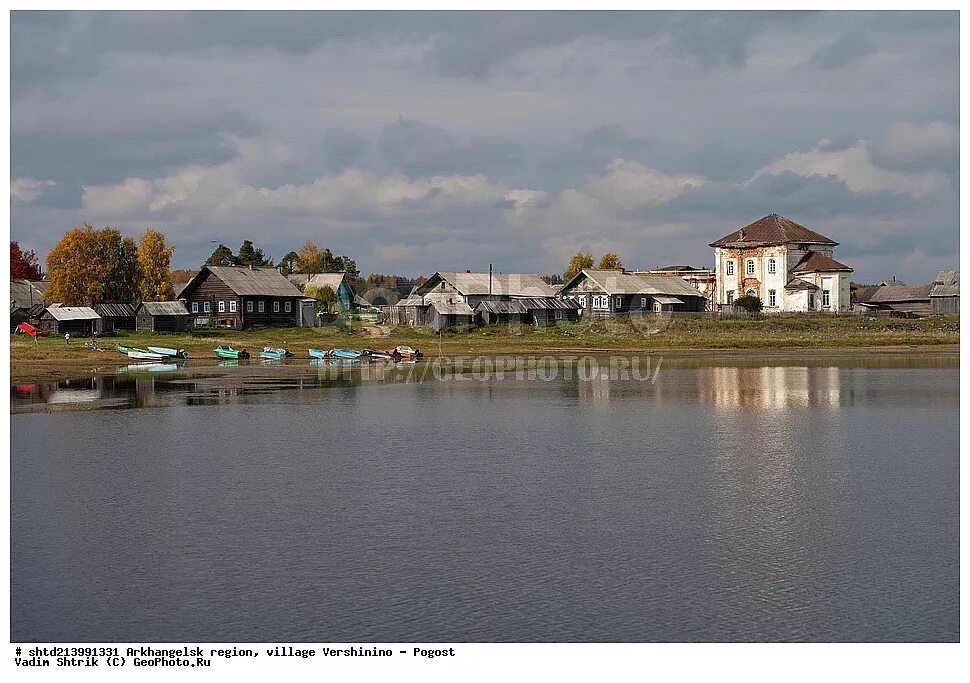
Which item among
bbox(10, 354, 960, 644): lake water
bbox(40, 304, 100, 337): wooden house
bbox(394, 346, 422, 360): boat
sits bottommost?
bbox(10, 354, 960, 644): lake water

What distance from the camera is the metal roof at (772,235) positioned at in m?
94.4

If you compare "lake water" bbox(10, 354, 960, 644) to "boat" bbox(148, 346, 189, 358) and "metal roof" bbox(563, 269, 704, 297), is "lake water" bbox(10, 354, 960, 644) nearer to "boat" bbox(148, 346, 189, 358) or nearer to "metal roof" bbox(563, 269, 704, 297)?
"boat" bbox(148, 346, 189, 358)

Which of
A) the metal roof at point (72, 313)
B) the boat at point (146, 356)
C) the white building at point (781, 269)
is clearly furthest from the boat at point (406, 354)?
the white building at point (781, 269)

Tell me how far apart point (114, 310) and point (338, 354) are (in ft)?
64.6

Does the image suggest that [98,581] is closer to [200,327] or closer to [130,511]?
[130,511]

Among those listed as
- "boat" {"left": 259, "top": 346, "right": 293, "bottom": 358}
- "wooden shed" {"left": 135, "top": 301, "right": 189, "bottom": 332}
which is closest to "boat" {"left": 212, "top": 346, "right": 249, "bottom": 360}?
"boat" {"left": 259, "top": 346, "right": 293, "bottom": 358}

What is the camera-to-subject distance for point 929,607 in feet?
42.6

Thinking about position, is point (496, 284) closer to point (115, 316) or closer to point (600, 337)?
point (600, 337)

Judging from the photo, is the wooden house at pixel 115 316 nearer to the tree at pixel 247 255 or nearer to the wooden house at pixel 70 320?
the wooden house at pixel 70 320

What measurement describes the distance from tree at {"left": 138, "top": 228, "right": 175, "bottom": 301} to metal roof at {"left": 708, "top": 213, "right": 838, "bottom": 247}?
45.6m

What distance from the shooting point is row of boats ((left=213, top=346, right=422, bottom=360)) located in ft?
194

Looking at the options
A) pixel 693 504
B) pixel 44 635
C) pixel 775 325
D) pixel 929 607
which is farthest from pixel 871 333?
pixel 44 635

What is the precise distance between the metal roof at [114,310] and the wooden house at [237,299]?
20.1ft

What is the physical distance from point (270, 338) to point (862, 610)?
60581 mm
